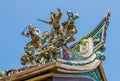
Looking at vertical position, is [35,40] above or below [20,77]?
above

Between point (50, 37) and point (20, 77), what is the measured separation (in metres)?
1.30

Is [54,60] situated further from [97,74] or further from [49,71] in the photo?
[97,74]

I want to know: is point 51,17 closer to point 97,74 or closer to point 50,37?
point 50,37

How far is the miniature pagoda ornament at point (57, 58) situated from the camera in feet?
32.8

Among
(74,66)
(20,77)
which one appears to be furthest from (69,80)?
(20,77)

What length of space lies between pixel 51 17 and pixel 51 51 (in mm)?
1181

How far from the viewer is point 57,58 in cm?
1005

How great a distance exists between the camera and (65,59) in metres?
10.4

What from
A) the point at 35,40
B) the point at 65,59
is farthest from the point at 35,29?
the point at 65,59

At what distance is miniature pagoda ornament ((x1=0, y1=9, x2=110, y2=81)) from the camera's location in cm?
998

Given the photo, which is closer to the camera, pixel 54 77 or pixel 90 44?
pixel 54 77

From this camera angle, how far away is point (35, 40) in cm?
1106

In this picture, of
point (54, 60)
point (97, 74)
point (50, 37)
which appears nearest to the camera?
point (54, 60)

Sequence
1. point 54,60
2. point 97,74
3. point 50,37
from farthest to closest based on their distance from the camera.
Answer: point 97,74, point 50,37, point 54,60
